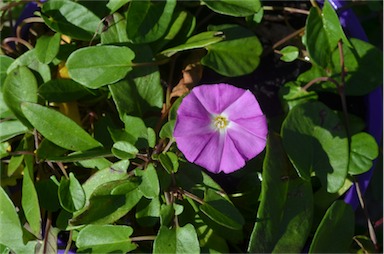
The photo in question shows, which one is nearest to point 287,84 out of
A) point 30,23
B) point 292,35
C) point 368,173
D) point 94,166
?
point 292,35

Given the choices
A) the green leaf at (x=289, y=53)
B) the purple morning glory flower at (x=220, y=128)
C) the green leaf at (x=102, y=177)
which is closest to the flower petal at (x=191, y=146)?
the purple morning glory flower at (x=220, y=128)

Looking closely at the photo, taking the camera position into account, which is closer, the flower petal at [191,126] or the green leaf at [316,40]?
the flower petal at [191,126]

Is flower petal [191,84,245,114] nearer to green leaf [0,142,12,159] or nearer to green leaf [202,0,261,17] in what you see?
green leaf [202,0,261,17]

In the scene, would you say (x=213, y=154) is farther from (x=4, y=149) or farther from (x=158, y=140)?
(x=4, y=149)

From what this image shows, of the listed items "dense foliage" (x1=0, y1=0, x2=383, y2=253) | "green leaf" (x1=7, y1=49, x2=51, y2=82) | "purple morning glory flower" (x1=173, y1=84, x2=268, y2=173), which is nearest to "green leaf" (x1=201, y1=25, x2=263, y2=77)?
"dense foliage" (x1=0, y1=0, x2=383, y2=253)

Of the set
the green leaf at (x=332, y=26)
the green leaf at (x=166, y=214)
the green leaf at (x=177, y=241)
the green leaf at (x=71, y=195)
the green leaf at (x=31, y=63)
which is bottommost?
the green leaf at (x=177, y=241)

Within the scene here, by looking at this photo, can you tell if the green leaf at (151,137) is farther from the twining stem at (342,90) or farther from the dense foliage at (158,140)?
the twining stem at (342,90)
